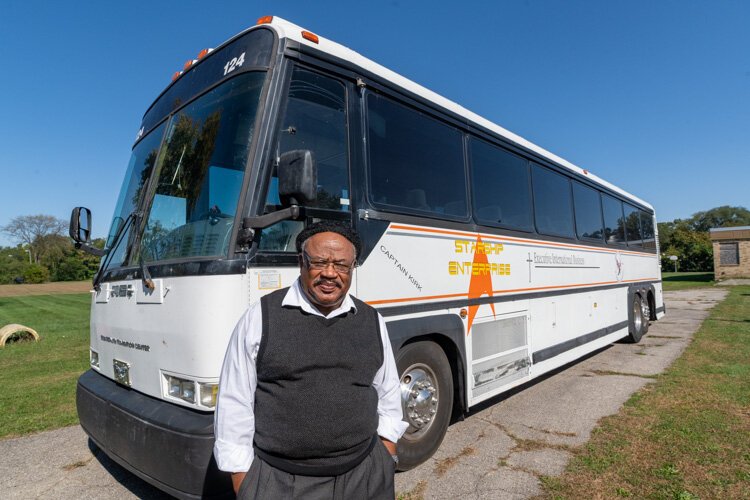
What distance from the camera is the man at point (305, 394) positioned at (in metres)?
1.79

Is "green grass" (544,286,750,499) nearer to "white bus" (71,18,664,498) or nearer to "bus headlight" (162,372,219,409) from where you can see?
"white bus" (71,18,664,498)

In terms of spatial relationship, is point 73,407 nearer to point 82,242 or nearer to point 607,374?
point 82,242

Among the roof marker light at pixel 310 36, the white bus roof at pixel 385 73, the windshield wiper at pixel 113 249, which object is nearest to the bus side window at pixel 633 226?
the white bus roof at pixel 385 73

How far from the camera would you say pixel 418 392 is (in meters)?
3.86

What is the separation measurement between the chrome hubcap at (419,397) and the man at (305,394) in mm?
1778

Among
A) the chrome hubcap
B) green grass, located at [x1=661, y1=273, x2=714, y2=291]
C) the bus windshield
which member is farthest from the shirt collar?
green grass, located at [x1=661, y1=273, x2=714, y2=291]

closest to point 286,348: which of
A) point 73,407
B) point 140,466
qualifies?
point 140,466

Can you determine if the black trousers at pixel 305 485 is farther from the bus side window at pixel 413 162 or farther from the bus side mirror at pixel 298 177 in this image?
the bus side window at pixel 413 162

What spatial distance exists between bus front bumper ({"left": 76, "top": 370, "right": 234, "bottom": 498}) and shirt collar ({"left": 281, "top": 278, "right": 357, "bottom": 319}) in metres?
1.15

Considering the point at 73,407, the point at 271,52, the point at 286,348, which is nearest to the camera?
the point at 286,348

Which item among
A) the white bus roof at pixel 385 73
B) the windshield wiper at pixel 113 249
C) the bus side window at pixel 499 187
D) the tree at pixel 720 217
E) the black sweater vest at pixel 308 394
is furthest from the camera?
the tree at pixel 720 217

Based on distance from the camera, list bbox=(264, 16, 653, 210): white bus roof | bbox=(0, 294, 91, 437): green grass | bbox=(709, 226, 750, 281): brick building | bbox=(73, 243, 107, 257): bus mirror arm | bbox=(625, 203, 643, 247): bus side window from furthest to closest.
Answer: bbox=(709, 226, 750, 281): brick building, bbox=(625, 203, 643, 247): bus side window, bbox=(0, 294, 91, 437): green grass, bbox=(73, 243, 107, 257): bus mirror arm, bbox=(264, 16, 653, 210): white bus roof

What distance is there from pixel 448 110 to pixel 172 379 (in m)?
3.37

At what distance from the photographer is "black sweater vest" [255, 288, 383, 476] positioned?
179cm
